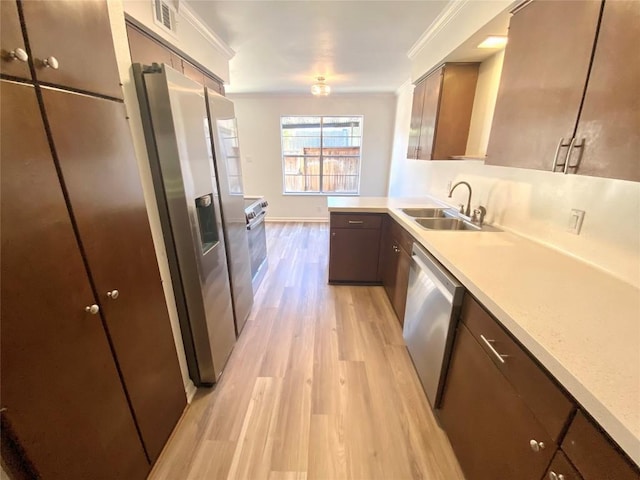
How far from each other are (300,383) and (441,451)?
0.89 meters

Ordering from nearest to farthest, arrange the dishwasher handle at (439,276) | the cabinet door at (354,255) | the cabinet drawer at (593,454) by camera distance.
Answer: the cabinet drawer at (593,454) → the dishwasher handle at (439,276) → the cabinet door at (354,255)

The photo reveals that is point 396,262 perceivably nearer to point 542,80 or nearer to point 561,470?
point 542,80

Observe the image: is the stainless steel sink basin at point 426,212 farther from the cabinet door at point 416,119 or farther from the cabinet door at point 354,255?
the cabinet door at point 416,119

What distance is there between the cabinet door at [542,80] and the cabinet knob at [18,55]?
5.79 feet

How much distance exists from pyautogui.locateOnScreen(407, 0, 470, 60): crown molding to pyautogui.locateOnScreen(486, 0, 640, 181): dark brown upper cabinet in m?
0.70

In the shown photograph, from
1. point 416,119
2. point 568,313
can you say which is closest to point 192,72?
point 416,119

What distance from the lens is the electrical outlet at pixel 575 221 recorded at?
1.35 meters

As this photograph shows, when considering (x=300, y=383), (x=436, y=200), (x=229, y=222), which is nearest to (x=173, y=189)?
(x=229, y=222)

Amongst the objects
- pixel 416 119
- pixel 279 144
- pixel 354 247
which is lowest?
pixel 354 247

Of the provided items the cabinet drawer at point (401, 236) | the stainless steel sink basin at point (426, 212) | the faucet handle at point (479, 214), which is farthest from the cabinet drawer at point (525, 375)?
the stainless steel sink basin at point (426, 212)

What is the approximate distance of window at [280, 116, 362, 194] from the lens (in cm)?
549

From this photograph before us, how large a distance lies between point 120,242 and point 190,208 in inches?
15.5

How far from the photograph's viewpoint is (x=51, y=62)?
766 millimetres

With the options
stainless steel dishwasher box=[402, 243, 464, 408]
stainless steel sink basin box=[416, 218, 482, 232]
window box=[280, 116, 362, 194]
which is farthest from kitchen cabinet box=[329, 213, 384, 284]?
window box=[280, 116, 362, 194]
